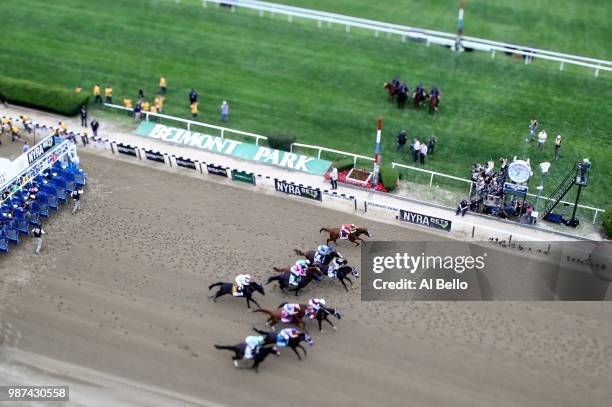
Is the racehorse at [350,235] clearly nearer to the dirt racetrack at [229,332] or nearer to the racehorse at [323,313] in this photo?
the dirt racetrack at [229,332]

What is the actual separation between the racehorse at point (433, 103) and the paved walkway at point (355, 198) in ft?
23.0

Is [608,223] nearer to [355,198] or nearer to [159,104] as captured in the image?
[355,198]

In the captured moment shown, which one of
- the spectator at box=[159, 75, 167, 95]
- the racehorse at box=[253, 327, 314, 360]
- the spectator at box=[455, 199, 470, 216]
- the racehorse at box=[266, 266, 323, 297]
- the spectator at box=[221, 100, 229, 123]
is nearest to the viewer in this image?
the racehorse at box=[253, 327, 314, 360]

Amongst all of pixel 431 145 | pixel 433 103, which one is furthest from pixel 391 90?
pixel 431 145

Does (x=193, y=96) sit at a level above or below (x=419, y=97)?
below

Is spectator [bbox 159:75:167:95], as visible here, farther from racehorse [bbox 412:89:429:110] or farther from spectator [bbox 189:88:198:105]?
racehorse [bbox 412:89:429:110]

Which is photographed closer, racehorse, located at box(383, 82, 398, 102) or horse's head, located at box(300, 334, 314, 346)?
horse's head, located at box(300, 334, 314, 346)

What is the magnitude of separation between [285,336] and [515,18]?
29.7 meters

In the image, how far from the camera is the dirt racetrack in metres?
21.2

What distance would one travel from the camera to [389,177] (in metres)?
30.8

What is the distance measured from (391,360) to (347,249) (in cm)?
574

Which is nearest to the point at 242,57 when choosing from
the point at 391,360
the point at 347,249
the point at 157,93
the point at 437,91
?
the point at 157,93

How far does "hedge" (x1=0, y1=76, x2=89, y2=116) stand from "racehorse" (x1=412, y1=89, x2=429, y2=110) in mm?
14845

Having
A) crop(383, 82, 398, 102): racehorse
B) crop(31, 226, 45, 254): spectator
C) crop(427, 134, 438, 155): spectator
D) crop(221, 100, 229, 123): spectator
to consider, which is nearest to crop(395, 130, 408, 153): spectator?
crop(427, 134, 438, 155): spectator
